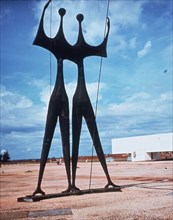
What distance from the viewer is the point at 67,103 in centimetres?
878

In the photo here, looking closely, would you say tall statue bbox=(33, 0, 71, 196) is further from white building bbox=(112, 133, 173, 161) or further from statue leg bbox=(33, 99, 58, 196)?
white building bbox=(112, 133, 173, 161)

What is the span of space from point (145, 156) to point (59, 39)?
48.0 m

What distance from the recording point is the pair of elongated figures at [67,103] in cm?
844

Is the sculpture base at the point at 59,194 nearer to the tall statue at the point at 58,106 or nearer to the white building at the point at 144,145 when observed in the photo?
the tall statue at the point at 58,106

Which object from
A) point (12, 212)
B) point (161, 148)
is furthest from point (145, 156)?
→ point (12, 212)

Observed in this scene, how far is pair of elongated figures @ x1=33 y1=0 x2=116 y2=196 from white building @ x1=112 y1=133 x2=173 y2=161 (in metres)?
42.3

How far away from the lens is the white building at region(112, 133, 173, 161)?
49969 millimetres

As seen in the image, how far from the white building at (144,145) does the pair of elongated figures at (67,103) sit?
42270mm

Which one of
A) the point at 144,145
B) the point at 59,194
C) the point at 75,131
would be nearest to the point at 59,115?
the point at 75,131

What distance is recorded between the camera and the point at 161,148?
50750 mm

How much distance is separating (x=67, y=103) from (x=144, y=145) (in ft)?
153

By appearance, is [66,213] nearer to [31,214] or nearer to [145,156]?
[31,214]

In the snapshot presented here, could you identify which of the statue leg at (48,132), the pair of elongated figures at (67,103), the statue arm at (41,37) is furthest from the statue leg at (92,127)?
the statue arm at (41,37)

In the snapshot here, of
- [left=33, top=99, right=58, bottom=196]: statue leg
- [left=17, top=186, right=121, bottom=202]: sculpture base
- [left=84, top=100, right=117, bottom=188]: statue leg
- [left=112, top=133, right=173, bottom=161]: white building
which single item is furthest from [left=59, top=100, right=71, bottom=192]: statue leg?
[left=112, top=133, right=173, bottom=161]: white building
